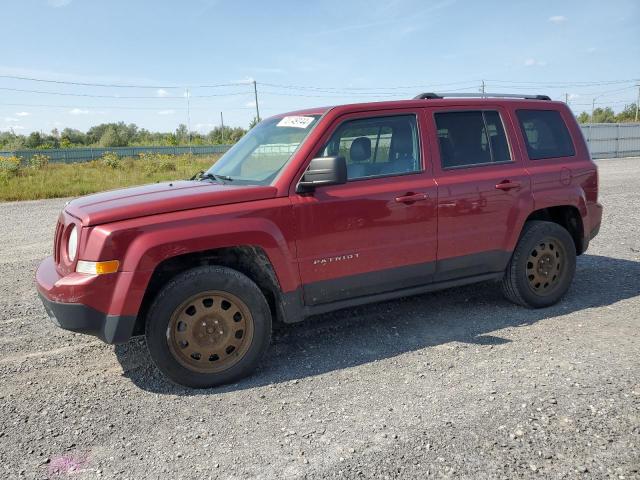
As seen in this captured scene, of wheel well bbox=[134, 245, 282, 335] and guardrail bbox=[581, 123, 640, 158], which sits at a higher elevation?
guardrail bbox=[581, 123, 640, 158]

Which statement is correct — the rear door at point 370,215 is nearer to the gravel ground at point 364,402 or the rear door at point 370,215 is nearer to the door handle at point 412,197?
the door handle at point 412,197

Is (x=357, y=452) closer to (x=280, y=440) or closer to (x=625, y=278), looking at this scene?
(x=280, y=440)

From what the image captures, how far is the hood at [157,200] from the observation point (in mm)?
3195

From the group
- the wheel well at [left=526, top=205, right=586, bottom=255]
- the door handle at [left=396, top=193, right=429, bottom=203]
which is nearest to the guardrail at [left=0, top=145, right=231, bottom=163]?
the wheel well at [left=526, top=205, right=586, bottom=255]

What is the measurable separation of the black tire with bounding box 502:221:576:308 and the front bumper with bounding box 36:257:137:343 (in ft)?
10.8

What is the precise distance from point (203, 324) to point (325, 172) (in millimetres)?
1331

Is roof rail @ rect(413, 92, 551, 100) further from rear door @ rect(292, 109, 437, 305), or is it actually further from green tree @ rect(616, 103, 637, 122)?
green tree @ rect(616, 103, 637, 122)

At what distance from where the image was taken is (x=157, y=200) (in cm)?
335

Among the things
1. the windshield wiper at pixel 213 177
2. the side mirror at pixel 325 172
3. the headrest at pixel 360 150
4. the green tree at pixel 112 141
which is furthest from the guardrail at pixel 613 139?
the green tree at pixel 112 141

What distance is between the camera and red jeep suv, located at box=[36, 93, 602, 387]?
3.21 meters

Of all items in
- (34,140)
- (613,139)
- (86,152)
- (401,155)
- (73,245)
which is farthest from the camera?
(34,140)

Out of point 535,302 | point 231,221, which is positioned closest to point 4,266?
point 231,221

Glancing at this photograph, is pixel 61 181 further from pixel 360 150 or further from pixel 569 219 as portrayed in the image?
pixel 569 219

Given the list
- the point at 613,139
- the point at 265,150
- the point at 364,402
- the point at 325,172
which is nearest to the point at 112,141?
the point at 613,139
